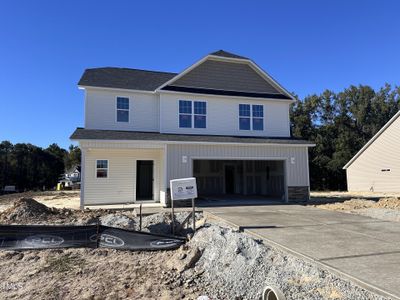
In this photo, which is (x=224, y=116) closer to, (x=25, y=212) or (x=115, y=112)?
(x=115, y=112)

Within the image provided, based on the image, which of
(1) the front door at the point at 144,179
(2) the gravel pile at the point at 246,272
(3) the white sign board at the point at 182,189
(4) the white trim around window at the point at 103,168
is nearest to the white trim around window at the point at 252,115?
(1) the front door at the point at 144,179

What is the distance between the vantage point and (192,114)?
17781 mm

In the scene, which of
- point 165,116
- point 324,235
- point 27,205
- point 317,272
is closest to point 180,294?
point 317,272

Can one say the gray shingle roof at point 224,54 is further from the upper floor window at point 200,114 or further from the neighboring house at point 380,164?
the neighboring house at point 380,164

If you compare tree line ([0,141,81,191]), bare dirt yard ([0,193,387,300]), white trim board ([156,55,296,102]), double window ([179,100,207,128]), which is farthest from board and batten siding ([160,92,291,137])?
tree line ([0,141,81,191])

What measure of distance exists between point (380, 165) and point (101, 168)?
83.9 feet

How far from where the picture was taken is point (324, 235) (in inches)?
324

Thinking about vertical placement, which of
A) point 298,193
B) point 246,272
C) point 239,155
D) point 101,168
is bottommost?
point 246,272

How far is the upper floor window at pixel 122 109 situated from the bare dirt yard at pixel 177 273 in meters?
10.4

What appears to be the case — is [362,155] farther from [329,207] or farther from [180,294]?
[180,294]

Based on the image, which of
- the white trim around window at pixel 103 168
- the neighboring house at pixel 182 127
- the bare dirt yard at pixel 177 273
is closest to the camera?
the bare dirt yard at pixel 177 273

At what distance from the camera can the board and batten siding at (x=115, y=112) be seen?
17.1m

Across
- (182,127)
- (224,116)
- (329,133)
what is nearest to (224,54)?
(224,116)

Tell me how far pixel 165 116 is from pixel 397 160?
2196 cm
